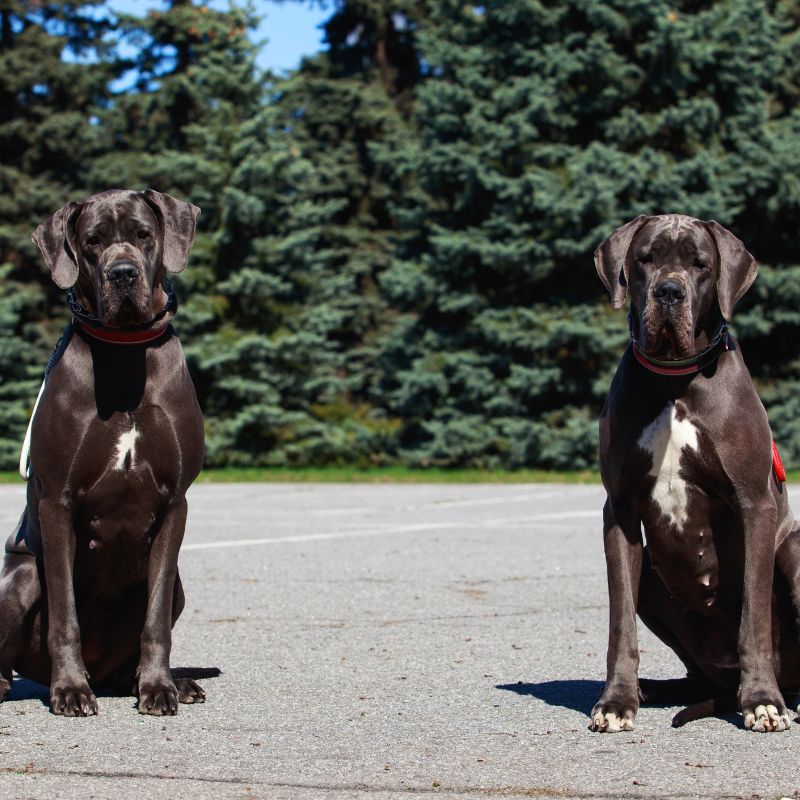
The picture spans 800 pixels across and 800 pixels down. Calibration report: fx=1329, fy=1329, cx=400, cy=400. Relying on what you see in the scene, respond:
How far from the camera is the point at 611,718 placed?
4.56 m

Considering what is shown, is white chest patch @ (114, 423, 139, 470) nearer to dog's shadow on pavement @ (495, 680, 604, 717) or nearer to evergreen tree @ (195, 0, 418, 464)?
dog's shadow on pavement @ (495, 680, 604, 717)

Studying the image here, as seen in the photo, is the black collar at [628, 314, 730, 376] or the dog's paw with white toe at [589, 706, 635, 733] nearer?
the dog's paw with white toe at [589, 706, 635, 733]

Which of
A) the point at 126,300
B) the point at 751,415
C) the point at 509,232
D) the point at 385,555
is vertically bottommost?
the point at 385,555

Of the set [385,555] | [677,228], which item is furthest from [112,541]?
[385,555]

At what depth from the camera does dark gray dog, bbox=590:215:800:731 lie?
4654 mm

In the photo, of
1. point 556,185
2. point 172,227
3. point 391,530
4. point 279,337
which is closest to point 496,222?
point 556,185

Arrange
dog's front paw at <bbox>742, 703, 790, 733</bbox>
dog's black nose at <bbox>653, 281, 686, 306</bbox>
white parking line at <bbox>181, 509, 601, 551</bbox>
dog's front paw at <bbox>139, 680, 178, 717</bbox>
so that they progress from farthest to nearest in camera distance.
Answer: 1. white parking line at <bbox>181, 509, 601, 551</bbox>
2. dog's front paw at <bbox>139, 680, 178, 717</bbox>
3. dog's black nose at <bbox>653, 281, 686, 306</bbox>
4. dog's front paw at <bbox>742, 703, 790, 733</bbox>

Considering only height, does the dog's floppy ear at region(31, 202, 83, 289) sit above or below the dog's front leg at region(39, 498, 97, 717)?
above

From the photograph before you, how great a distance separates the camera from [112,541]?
504 cm

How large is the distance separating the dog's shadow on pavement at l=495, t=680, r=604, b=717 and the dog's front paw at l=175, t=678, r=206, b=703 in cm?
121

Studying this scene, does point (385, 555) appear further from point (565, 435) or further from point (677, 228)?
point (565, 435)

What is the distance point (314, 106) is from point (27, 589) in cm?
3218

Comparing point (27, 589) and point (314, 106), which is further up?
point (314, 106)

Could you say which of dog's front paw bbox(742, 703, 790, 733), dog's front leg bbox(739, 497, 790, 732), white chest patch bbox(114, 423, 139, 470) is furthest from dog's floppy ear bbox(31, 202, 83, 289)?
dog's front paw bbox(742, 703, 790, 733)
